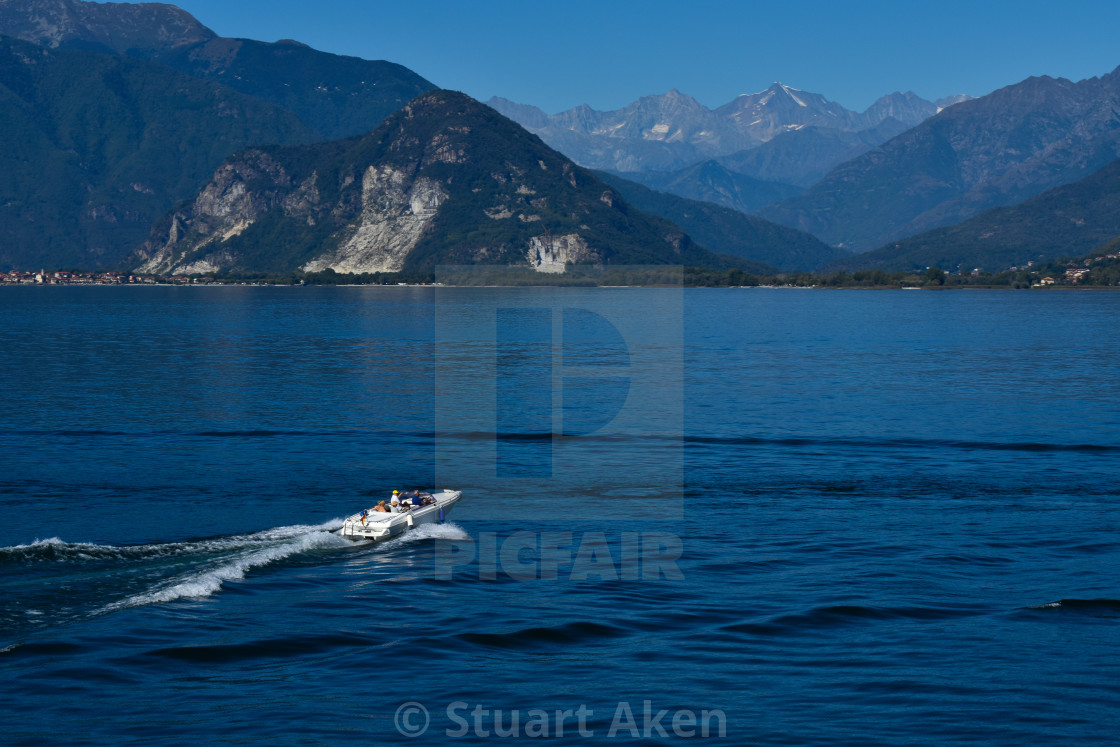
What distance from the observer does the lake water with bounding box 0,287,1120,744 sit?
82.3 ft

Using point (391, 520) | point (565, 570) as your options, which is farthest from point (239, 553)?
point (565, 570)

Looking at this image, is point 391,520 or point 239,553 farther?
point 391,520

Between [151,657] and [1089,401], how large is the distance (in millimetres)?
A: 75873

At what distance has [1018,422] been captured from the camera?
70312 mm

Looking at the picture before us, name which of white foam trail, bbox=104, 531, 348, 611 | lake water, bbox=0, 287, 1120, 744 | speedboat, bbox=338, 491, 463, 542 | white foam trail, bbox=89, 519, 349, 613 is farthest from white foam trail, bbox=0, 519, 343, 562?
speedboat, bbox=338, 491, 463, 542

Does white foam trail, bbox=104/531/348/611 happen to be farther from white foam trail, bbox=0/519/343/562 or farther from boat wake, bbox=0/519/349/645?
white foam trail, bbox=0/519/343/562

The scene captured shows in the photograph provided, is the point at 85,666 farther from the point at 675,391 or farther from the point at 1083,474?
the point at 675,391

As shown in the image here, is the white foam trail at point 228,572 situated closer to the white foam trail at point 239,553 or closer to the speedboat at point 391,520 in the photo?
the white foam trail at point 239,553

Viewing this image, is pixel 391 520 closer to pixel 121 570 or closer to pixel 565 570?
pixel 565 570

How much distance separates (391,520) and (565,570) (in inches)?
311

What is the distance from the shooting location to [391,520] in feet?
132

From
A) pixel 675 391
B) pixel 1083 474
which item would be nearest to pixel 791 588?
pixel 1083 474

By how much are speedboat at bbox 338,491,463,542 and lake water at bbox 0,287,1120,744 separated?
0.66 meters

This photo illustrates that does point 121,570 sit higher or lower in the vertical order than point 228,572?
higher
